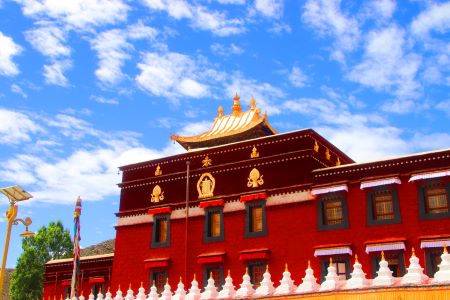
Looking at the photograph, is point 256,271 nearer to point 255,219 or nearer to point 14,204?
point 255,219

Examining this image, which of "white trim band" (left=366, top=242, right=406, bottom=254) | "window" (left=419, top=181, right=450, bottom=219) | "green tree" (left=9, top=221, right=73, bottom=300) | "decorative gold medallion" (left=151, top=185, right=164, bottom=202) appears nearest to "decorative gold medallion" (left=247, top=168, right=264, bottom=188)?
"decorative gold medallion" (left=151, top=185, right=164, bottom=202)

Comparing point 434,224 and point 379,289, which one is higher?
point 434,224

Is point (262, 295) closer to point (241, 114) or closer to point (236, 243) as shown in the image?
point (236, 243)

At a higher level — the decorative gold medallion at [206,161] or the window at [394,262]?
the decorative gold medallion at [206,161]

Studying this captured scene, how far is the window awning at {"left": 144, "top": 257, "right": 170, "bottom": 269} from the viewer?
26109 mm

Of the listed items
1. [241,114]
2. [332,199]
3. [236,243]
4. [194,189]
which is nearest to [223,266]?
[236,243]

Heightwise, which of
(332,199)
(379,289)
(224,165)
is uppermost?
(224,165)

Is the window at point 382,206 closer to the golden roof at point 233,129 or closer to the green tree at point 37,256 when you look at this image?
the golden roof at point 233,129

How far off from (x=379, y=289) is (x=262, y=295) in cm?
467

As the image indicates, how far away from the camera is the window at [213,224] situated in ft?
83.4

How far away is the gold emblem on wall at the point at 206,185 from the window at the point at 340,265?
21.2 feet

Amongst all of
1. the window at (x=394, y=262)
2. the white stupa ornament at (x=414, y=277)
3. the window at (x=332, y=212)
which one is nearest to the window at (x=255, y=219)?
the window at (x=332, y=212)

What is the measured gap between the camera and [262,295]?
19266 mm

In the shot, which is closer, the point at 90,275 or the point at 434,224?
the point at 434,224
